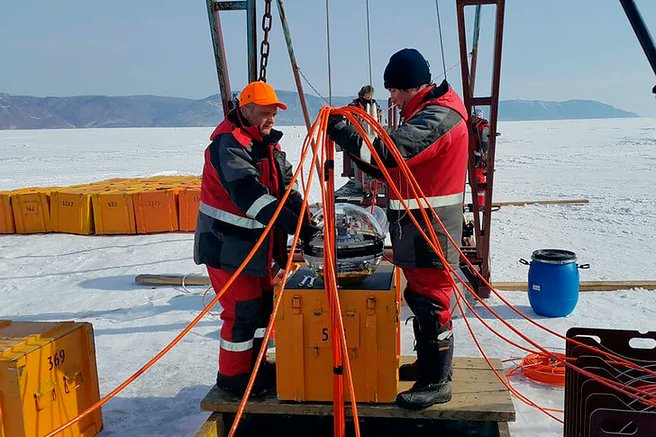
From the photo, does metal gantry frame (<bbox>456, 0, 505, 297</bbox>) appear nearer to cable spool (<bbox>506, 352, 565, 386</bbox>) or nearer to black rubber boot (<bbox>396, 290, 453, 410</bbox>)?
cable spool (<bbox>506, 352, 565, 386</bbox>)

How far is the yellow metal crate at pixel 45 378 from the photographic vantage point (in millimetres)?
3180

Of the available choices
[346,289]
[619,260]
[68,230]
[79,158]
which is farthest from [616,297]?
[79,158]

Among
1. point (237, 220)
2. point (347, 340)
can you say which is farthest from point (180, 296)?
point (347, 340)

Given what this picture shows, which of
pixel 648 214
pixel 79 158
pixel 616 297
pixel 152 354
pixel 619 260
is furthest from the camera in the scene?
pixel 79 158

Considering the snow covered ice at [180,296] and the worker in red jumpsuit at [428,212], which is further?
the snow covered ice at [180,296]

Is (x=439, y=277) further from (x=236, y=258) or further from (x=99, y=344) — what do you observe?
(x=99, y=344)

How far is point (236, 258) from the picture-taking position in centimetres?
358

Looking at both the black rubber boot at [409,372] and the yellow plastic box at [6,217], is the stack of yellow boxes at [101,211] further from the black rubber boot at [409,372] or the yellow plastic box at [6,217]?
the black rubber boot at [409,372]

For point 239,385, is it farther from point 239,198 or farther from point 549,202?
point 549,202

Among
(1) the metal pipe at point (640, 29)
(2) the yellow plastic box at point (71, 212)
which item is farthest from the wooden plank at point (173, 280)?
(1) the metal pipe at point (640, 29)

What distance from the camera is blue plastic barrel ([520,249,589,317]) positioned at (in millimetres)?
5695

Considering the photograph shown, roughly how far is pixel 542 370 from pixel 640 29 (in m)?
2.92

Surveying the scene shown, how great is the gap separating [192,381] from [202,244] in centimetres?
154

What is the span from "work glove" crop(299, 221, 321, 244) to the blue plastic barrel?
3.07 m
